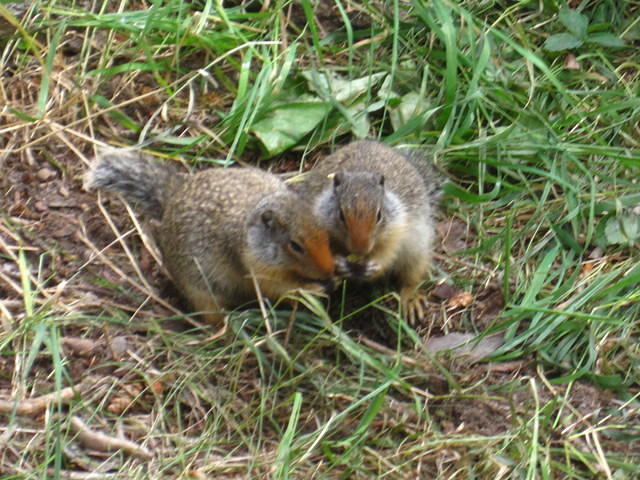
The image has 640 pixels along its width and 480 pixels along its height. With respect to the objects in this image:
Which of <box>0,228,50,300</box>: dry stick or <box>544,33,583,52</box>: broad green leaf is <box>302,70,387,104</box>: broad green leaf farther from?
<box>0,228,50,300</box>: dry stick

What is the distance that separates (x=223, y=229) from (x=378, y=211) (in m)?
0.80

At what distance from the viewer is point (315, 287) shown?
503cm

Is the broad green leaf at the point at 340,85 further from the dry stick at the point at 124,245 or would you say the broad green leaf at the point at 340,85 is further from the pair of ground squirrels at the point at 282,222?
the dry stick at the point at 124,245

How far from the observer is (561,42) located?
6.23 meters

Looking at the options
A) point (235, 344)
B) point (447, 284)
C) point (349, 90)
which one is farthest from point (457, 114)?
point (235, 344)

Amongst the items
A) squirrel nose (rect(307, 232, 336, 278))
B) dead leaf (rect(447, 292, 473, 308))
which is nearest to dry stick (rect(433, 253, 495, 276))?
dead leaf (rect(447, 292, 473, 308))

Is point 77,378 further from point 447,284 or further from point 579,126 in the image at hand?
point 579,126

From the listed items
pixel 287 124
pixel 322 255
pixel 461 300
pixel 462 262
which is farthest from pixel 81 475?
pixel 287 124

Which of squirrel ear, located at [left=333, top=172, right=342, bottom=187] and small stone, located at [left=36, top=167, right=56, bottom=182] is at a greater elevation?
squirrel ear, located at [left=333, top=172, right=342, bottom=187]

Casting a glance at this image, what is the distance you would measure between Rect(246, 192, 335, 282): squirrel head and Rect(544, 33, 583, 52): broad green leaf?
6.73 ft

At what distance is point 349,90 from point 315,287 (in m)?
1.47

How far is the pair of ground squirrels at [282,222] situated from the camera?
192 inches

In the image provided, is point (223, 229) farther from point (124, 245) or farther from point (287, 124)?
point (287, 124)

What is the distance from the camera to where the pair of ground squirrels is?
4883mm
